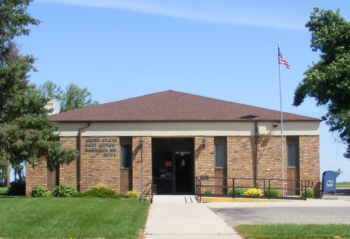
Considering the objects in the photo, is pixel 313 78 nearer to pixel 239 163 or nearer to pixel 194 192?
pixel 239 163

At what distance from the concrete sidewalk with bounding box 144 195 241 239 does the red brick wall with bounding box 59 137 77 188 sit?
726 centimetres

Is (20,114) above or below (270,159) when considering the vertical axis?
above

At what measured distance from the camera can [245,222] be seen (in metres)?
13.5

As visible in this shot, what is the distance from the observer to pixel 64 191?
23.5 metres

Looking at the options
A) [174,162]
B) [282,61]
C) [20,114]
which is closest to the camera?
[20,114]

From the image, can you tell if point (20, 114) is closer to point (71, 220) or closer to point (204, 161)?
point (204, 161)

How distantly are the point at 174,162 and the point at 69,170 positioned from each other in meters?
5.37

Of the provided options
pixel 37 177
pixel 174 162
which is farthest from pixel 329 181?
pixel 37 177

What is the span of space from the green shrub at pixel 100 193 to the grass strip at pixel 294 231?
11206 millimetres

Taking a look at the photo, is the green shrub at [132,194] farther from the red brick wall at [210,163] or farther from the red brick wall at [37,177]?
the red brick wall at [37,177]

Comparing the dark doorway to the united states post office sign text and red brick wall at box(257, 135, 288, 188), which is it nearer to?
the united states post office sign text

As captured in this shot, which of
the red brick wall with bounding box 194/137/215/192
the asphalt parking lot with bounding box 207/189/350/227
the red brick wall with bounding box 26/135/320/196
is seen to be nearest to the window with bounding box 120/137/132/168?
the red brick wall with bounding box 26/135/320/196

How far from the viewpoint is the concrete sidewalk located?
11.4 meters

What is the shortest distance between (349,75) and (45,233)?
12803mm
